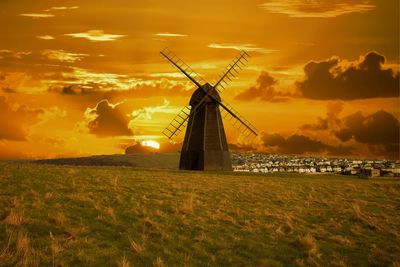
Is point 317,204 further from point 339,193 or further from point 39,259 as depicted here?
point 39,259

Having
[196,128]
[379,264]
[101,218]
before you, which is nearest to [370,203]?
[379,264]

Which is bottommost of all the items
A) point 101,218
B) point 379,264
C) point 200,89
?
point 379,264

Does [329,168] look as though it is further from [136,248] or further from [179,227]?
[136,248]

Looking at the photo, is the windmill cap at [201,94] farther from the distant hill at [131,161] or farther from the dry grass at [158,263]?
the distant hill at [131,161]

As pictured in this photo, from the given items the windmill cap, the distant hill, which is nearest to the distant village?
the windmill cap

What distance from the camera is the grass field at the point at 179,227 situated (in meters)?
14.1

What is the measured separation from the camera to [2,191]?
2166cm

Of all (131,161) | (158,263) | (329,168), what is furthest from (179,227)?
(131,161)

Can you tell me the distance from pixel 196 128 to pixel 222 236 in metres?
30.8

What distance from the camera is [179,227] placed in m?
17.5

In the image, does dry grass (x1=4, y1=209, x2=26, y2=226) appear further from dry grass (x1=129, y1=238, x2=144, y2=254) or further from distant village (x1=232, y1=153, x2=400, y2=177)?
distant village (x1=232, y1=153, x2=400, y2=177)

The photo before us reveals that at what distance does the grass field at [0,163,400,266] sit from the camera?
A: 46.3 feet

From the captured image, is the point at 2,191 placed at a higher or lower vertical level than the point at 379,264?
higher

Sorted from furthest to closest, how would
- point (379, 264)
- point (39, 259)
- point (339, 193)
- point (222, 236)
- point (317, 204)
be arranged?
point (339, 193), point (317, 204), point (222, 236), point (379, 264), point (39, 259)
